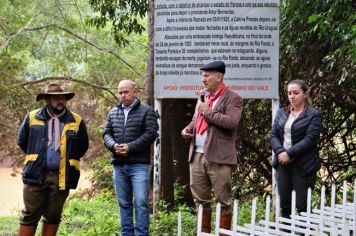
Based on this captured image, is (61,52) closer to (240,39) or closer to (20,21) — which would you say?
(20,21)

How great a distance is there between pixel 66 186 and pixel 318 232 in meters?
2.91

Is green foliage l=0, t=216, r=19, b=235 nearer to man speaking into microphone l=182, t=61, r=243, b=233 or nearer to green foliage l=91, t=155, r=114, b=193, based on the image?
man speaking into microphone l=182, t=61, r=243, b=233

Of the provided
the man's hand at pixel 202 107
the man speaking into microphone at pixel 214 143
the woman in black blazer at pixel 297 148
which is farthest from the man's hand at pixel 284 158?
the man's hand at pixel 202 107

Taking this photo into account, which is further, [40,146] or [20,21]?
[20,21]

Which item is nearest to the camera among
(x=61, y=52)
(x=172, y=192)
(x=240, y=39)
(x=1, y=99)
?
(x=240, y=39)

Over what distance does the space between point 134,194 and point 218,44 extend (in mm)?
1953

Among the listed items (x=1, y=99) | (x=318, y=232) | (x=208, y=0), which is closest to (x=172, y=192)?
(x=208, y=0)

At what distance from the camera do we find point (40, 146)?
557 centimetres

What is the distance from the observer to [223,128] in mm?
5438

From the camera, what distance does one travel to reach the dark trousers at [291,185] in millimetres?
5543

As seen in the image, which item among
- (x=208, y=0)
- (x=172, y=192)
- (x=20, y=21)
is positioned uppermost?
(x=20, y=21)

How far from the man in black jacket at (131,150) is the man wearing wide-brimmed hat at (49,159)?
15.3 inches

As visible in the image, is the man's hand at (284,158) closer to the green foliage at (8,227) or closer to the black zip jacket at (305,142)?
the black zip jacket at (305,142)

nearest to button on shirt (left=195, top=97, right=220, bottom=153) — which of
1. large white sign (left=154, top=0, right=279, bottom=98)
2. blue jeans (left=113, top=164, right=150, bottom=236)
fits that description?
blue jeans (left=113, top=164, right=150, bottom=236)
